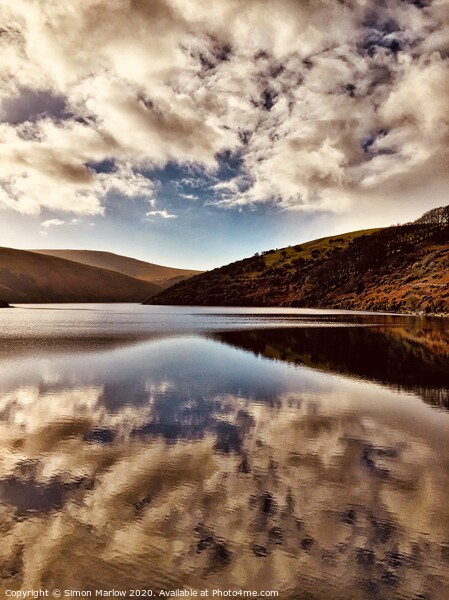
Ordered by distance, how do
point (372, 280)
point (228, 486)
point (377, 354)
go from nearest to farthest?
point (228, 486), point (377, 354), point (372, 280)

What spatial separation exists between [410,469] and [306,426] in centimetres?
431

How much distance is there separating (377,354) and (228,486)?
2623cm

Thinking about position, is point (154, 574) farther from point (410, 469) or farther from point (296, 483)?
point (410, 469)

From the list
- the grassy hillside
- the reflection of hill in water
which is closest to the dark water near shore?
the reflection of hill in water

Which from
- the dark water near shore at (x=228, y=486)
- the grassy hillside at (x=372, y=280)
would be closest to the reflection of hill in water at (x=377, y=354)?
the dark water near shore at (x=228, y=486)

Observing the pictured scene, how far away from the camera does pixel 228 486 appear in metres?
9.56

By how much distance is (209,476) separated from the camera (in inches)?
399

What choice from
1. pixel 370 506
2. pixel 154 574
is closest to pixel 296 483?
pixel 370 506

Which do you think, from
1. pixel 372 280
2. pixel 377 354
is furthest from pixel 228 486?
pixel 372 280

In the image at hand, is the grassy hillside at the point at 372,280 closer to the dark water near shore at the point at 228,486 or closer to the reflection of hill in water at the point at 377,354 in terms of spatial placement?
the reflection of hill in water at the point at 377,354

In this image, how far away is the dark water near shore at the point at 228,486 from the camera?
6.49 m

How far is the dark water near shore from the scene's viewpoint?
256 inches

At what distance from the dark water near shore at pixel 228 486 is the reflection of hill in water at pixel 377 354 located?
28.5 inches

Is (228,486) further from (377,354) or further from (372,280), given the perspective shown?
(372,280)
